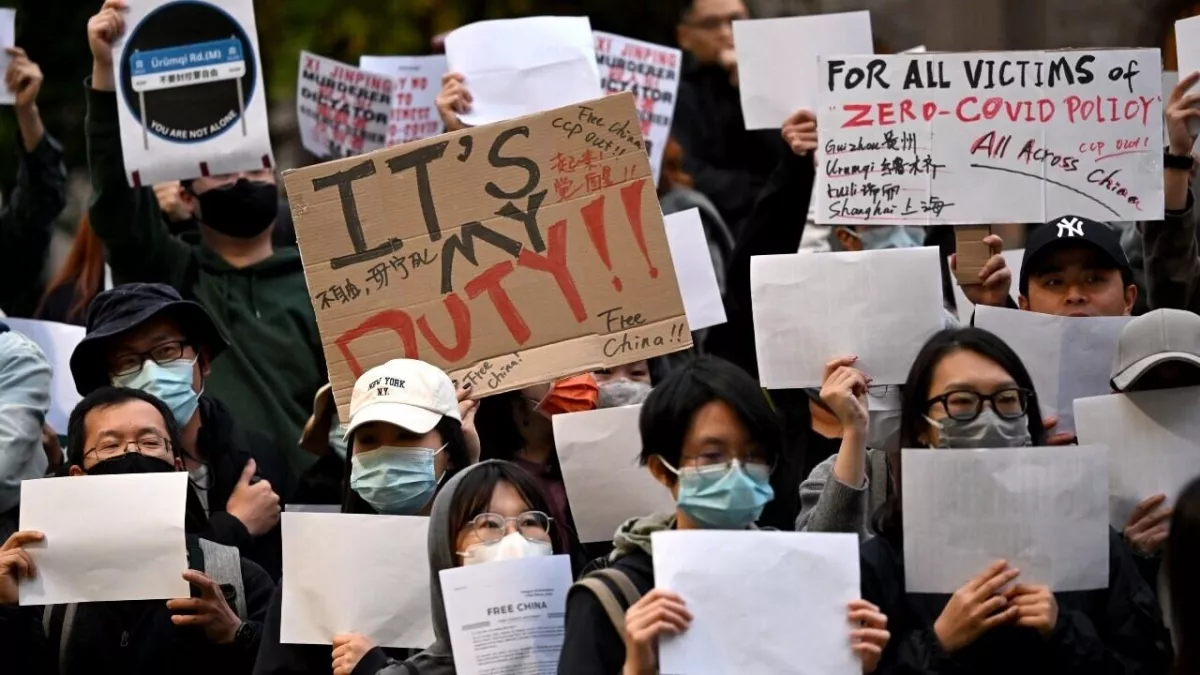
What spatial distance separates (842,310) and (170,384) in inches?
89.3

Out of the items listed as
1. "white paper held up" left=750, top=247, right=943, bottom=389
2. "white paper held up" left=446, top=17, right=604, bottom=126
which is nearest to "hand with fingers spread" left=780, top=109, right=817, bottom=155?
"white paper held up" left=446, top=17, right=604, bottom=126

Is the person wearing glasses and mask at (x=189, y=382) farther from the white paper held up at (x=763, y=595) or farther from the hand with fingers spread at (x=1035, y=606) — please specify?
the hand with fingers spread at (x=1035, y=606)

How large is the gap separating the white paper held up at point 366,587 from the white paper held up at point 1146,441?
192 cm

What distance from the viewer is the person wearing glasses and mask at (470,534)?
5918mm

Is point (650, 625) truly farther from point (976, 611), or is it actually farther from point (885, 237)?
point (885, 237)

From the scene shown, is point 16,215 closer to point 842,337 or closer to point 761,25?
point 761,25

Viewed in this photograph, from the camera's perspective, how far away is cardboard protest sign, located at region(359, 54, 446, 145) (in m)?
9.38

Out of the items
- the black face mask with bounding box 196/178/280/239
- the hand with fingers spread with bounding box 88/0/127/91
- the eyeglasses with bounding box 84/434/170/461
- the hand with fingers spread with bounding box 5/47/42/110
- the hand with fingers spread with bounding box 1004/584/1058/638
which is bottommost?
the hand with fingers spread with bounding box 1004/584/1058/638

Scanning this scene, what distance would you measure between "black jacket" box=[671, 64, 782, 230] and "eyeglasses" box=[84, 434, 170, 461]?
330 centimetres

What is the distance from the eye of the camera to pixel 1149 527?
618cm

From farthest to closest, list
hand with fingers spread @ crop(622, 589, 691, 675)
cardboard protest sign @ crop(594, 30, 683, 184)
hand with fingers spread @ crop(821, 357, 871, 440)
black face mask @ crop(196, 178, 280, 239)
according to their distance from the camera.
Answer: cardboard protest sign @ crop(594, 30, 683, 184), black face mask @ crop(196, 178, 280, 239), hand with fingers spread @ crop(821, 357, 871, 440), hand with fingers spread @ crop(622, 589, 691, 675)

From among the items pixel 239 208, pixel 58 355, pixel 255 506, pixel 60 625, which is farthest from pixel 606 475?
pixel 58 355

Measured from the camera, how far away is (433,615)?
599cm

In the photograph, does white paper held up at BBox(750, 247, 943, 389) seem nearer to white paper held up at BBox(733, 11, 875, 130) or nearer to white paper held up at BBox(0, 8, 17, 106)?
white paper held up at BBox(733, 11, 875, 130)
